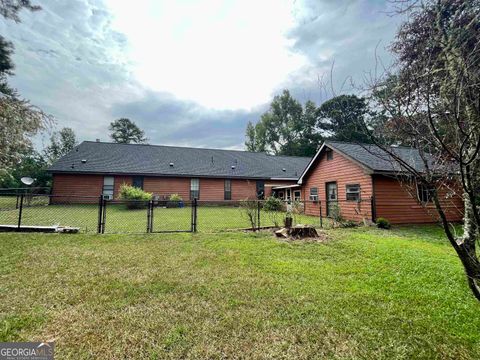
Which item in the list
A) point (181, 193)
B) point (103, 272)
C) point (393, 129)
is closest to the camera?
point (393, 129)

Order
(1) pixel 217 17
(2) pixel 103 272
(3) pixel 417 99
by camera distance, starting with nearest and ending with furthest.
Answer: (3) pixel 417 99
(2) pixel 103 272
(1) pixel 217 17

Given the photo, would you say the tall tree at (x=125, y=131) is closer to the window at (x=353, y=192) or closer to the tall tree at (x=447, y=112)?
the window at (x=353, y=192)

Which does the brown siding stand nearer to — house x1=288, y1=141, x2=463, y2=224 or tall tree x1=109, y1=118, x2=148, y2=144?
house x1=288, y1=141, x2=463, y2=224

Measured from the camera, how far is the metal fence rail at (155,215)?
816 cm

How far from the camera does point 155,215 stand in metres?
12.6

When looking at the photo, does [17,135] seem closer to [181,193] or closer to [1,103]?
[1,103]

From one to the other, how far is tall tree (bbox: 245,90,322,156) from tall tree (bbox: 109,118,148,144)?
64.4ft

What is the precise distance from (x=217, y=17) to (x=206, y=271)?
18.6 feet

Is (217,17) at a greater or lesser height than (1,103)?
greater

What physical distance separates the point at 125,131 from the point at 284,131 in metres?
27.5

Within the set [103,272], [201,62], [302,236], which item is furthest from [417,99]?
[201,62]

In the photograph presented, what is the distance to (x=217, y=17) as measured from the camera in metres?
5.38

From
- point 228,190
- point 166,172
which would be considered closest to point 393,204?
point 228,190

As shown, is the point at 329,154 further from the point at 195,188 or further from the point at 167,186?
the point at 167,186
